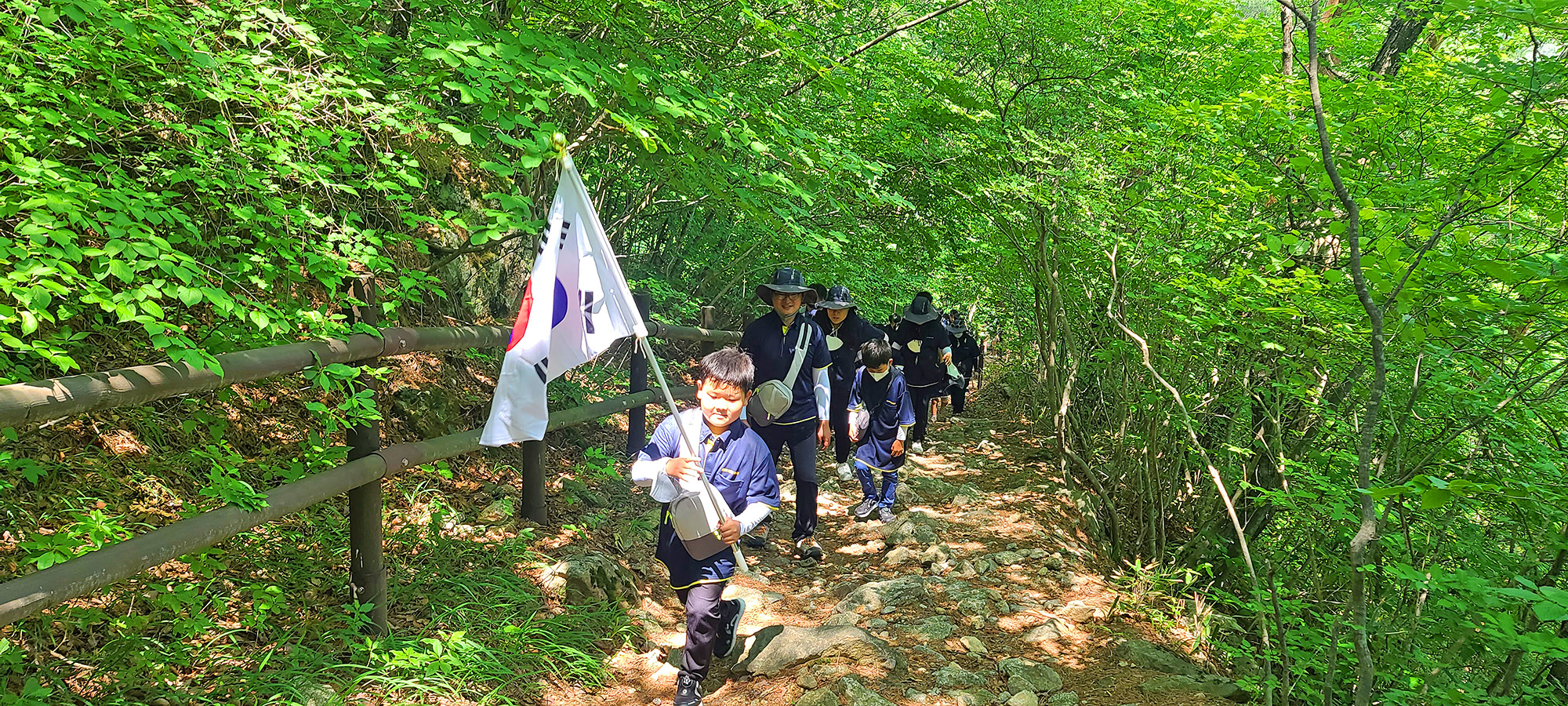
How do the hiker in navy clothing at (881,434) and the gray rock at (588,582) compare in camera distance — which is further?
the hiker in navy clothing at (881,434)

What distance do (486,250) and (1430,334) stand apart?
5.97 meters

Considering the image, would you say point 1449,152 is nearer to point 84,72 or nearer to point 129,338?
point 84,72

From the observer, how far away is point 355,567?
354cm

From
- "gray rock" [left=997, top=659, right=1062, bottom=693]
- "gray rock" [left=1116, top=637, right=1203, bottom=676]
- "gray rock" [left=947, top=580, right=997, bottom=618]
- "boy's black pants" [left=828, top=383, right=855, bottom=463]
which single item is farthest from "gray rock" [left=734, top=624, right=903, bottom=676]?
"boy's black pants" [left=828, top=383, right=855, bottom=463]

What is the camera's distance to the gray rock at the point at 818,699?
360cm

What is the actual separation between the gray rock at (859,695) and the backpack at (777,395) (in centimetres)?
169

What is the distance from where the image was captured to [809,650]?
410 cm

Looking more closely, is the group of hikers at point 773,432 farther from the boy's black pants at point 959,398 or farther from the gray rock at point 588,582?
the boy's black pants at point 959,398

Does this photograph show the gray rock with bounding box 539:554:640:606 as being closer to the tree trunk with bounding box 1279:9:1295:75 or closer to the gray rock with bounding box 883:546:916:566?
the gray rock with bounding box 883:546:916:566

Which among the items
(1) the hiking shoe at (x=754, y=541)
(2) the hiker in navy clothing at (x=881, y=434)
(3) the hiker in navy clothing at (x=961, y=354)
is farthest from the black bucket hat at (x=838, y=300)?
(3) the hiker in navy clothing at (x=961, y=354)

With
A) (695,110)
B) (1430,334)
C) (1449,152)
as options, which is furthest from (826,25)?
(1430,334)

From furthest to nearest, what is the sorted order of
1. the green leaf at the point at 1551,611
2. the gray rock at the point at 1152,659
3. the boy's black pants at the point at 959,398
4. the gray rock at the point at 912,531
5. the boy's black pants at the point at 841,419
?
the boy's black pants at the point at 959,398
the boy's black pants at the point at 841,419
the gray rock at the point at 912,531
the gray rock at the point at 1152,659
the green leaf at the point at 1551,611

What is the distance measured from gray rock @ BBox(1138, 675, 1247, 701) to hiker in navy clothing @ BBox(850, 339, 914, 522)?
2.98 meters

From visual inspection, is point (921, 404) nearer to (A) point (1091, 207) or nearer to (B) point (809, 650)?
(A) point (1091, 207)
